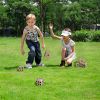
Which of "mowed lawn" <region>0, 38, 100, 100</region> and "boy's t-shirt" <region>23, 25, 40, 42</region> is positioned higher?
"boy's t-shirt" <region>23, 25, 40, 42</region>

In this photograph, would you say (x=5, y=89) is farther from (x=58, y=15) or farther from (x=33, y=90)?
(x=58, y=15)

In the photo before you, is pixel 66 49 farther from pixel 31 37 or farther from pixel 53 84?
pixel 53 84

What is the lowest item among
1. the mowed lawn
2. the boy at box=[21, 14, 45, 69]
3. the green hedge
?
the green hedge

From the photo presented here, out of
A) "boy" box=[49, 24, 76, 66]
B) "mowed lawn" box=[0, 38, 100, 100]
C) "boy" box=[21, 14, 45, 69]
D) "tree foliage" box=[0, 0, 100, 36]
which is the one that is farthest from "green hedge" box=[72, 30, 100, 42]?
"tree foliage" box=[0, 0, 100, 36]

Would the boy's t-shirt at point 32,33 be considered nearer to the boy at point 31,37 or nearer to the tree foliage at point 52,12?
the boy at point 31,37

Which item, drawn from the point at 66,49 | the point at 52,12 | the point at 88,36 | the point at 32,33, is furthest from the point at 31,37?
the point at 52,12

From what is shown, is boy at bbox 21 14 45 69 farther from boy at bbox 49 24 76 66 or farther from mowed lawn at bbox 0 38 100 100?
boy at bbox 49 24 76 66

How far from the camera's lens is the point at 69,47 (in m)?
13.1

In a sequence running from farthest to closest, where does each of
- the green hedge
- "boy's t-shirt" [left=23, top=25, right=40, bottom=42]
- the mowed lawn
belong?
the green hedge, "boy's t-shirt" [left=23, top=25, right=40, bottom=42], the mowed lawn

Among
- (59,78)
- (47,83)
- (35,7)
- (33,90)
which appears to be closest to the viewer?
(33,90)

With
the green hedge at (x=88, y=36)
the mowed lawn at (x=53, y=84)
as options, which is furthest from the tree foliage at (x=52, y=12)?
the mowed lawn at (x=53, y=84)

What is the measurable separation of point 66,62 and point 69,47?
59cm

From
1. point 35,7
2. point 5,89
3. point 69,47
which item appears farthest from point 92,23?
point 5,89

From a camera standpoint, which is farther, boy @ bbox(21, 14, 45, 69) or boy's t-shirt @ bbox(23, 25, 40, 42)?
boy's t-shirt @ bbox(23, 25, 40, 42)
